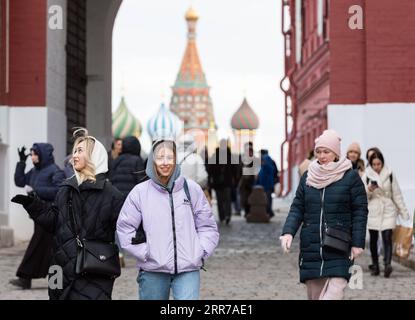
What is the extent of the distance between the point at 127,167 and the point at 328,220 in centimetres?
556

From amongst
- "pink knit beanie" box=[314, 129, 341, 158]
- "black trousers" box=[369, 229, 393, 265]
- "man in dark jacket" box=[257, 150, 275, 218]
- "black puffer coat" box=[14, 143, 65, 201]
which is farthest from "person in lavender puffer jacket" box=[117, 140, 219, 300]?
"man in dark jacket" box=[257, 150, 275, 218]

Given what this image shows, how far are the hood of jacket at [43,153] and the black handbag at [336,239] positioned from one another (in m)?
4.36

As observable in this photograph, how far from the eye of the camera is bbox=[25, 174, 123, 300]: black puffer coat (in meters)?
6.65

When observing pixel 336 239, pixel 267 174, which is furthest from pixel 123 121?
pixel 336 239

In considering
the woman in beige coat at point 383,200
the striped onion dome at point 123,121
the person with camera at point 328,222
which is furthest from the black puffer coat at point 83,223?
the striped onion dome at point 123,121

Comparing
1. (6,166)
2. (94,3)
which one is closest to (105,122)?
(94,3)

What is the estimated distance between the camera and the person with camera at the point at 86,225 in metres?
6.63

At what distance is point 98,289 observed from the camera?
668 cm

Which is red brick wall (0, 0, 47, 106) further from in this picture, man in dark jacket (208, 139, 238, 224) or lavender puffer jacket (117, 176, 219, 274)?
lavender puffer jacket (117, 176, 219, 274)

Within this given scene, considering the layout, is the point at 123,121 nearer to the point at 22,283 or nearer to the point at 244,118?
the point at 244,118

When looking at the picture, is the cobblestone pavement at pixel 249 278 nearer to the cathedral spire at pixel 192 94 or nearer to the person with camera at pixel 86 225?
the person with camera at pixel 86 225

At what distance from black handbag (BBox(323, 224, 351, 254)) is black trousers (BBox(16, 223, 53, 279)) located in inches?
177

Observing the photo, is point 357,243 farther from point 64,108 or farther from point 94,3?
point 94,3

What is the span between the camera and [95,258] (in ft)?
21.7
